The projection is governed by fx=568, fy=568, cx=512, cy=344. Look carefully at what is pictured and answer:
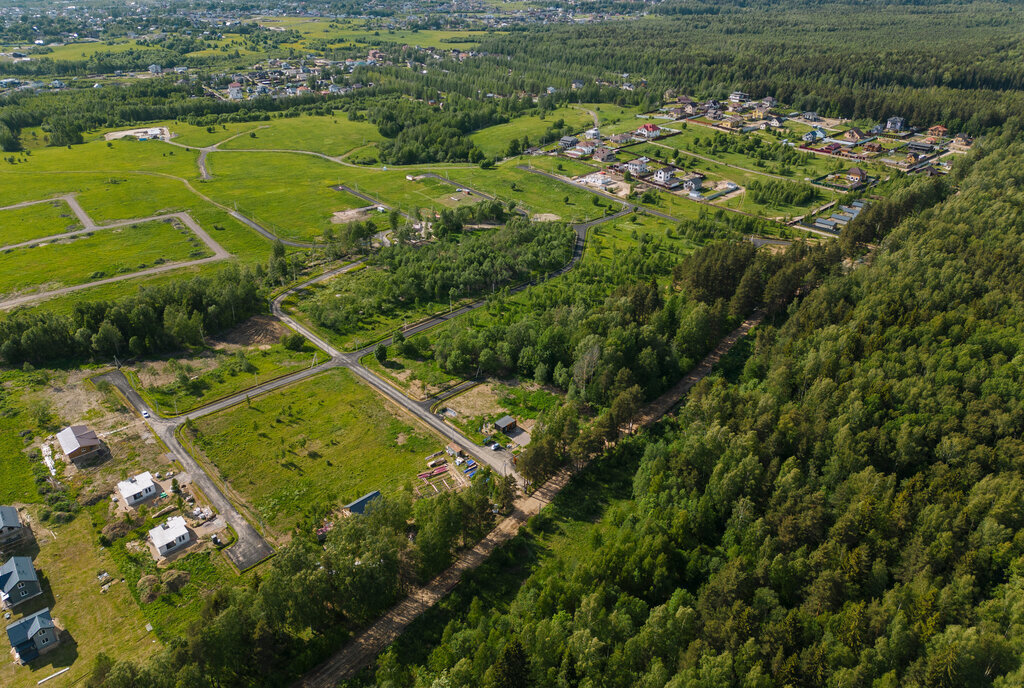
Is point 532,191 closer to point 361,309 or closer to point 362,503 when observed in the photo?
point 361,309

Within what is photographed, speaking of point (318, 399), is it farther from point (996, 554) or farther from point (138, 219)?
point (138, 219)

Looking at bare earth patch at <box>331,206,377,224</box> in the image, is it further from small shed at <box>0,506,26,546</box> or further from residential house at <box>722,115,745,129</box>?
residential house at <box>722,115,745,129</box>

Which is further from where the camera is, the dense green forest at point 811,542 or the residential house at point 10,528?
the residential house at point 10,528

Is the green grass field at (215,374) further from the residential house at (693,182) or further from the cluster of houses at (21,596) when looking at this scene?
the residential house at (693,182)

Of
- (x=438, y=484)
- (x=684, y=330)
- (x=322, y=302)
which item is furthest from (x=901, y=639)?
(x=322, y=302)

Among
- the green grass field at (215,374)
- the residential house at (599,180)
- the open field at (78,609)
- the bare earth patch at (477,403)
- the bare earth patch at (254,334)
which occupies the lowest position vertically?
the open field at (78,609)

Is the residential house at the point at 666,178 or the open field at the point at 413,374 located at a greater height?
the residential house at the point at 666,178

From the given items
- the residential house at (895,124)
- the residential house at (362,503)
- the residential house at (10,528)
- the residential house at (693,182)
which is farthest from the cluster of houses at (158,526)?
the residential house at (895,124)
